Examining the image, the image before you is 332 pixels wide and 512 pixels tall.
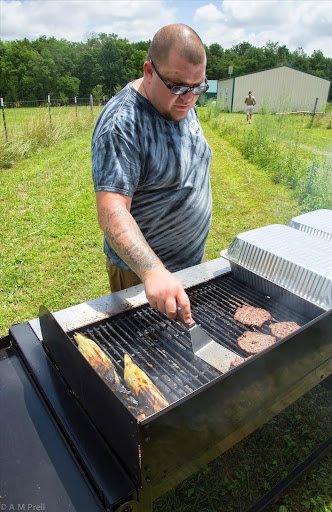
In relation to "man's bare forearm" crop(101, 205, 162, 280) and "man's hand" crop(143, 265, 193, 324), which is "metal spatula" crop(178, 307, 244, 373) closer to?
"man's hand" crop(143, 265, 193, 324)

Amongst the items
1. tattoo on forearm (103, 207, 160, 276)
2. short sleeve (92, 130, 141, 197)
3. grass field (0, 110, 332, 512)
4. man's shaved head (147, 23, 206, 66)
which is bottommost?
grass field (0, 110, 332, 512)

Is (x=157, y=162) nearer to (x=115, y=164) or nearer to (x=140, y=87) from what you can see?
(x=115, y=164)

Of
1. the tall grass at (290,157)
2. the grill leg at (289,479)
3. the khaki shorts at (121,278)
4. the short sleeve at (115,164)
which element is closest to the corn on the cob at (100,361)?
the short sleeve at (115,164)

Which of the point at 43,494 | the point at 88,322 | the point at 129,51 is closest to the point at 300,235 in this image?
the point at 88,322

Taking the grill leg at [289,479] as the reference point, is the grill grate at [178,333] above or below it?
above

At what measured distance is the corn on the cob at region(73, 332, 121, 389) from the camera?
154 cm

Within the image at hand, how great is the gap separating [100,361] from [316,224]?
1908mm

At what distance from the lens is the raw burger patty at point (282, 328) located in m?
1.88

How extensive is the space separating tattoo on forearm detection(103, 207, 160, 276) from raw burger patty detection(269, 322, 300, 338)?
75 centimetres

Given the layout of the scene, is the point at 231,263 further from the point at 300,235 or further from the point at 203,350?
the point at 203,350

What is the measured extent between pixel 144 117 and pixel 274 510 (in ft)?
8.30

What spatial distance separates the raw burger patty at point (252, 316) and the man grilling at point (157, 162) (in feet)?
1.80

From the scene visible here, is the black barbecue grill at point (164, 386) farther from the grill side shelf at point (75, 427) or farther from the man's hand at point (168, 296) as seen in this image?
the man's hand at point (168, 296)

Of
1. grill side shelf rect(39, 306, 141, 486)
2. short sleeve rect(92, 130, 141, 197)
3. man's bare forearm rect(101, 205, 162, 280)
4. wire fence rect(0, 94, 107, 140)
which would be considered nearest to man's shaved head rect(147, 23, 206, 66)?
short sleeve rect(92, 130, 141, 197)
